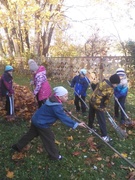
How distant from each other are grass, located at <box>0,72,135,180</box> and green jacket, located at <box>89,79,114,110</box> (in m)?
0.84

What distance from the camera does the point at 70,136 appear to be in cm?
567

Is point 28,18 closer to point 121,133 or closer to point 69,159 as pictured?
point 121,133

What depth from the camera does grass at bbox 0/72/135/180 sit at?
13.3ft

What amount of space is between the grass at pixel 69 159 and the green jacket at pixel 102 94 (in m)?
0.84

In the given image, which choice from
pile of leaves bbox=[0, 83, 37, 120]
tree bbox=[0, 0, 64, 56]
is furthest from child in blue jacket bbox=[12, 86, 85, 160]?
tree bbox=[0, 0, 64, 56]

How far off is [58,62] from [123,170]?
11.6m

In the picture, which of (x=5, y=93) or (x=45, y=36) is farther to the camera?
(x=45, y=36)

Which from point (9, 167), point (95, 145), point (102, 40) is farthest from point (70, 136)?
point (102, 40)

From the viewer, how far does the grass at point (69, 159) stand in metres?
4.06

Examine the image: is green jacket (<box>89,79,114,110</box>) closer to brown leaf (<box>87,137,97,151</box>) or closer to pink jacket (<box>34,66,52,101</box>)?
brown leaf (<box>87,137,97,151</box>)

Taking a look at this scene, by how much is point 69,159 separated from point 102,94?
61.2 inches

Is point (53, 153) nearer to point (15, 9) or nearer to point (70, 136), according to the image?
point (70, 136)

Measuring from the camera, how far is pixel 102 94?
5.18 meters

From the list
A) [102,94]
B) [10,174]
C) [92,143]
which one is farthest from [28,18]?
[10,174]
